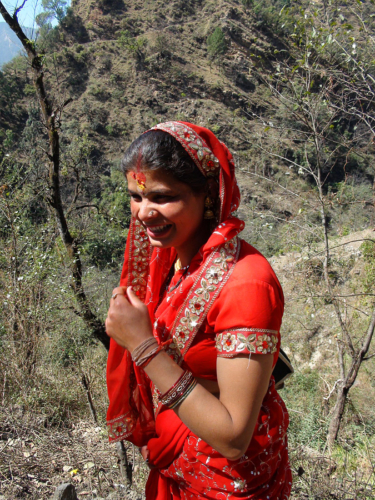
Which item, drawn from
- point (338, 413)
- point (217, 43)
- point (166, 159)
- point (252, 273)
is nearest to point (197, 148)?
point (166, 159)

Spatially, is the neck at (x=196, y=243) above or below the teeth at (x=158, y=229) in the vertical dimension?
below

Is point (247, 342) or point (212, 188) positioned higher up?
point (212, 188)

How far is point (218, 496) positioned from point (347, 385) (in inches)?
124

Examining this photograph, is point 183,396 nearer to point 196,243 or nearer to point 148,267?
point 196,243

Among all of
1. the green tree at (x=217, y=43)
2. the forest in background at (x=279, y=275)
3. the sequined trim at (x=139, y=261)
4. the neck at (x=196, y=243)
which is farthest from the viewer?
the green tree at (x=217, y=43)

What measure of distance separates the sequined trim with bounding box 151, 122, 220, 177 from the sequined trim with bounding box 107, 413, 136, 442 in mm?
979

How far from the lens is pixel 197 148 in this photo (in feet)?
3.47

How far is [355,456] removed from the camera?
11.1 feet

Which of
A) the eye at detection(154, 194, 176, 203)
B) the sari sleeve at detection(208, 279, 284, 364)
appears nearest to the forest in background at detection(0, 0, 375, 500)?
the sari sleeve at detection(208, 279, 284, 364)

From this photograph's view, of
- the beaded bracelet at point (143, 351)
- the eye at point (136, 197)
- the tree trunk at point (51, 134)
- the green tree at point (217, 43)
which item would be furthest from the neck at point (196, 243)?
the green tree at point (217, 43)

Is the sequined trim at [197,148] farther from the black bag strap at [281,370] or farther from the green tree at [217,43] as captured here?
the green tree at [217,43]

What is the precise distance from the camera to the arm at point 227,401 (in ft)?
2.74

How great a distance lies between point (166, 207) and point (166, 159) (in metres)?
0.15

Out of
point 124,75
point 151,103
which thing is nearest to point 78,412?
point 151,103
